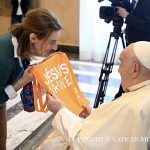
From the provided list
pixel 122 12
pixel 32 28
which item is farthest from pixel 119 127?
pixel 122 12

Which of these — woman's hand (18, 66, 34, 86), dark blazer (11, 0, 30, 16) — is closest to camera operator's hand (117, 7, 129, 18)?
woman's hand (18, 66, 34, 86)

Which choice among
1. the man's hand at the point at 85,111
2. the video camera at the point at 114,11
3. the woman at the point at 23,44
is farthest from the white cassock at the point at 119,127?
the video camera at the point at 114,11

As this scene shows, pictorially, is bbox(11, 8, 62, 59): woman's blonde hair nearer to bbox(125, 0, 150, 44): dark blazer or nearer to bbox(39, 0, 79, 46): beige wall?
bbox(125, 0, 150, 44): dark blazer

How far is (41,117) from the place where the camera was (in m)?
2.60

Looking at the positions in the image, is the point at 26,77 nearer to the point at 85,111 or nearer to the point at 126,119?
the point at 85,111

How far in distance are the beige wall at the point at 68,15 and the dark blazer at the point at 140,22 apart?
2.04 metres

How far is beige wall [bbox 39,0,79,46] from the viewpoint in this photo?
4.30m

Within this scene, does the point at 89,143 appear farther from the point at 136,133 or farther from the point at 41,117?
the point at 41,117

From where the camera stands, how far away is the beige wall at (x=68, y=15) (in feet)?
14.1

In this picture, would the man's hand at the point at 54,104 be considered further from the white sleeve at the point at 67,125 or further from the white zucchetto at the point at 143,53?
the white zucchetto at the point at 143,53

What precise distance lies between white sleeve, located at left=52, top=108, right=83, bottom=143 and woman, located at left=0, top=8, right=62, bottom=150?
0.93 feet

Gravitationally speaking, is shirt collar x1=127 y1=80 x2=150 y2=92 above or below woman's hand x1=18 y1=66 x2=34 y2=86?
above

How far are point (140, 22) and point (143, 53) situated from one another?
4.00ft

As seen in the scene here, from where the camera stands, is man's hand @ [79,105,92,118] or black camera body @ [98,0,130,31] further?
black camera body @ [98,0,130,31]
